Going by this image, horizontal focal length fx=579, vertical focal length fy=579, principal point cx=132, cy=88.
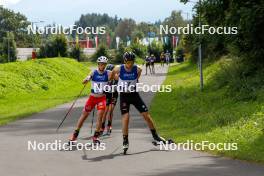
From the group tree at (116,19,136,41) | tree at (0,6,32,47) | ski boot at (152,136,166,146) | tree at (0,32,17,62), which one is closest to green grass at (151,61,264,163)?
ski boot at (152,136,166,146)

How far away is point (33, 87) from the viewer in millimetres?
34156

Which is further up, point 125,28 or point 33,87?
point 125,28

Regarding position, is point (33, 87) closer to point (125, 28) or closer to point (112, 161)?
point (112, 161)

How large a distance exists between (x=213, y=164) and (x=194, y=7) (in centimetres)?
1634

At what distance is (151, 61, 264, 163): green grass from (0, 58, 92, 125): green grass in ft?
18.0

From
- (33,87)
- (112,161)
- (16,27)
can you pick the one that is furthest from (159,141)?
(16,27)

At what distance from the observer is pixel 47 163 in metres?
10.8

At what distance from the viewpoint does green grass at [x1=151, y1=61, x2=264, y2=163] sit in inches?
481

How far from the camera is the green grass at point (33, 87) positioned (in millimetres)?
24805

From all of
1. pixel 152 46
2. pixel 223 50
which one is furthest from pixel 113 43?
pixel 223 50

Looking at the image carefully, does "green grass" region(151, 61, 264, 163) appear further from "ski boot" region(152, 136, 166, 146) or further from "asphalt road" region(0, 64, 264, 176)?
"ski boot" region(152, 136, 166, 146)

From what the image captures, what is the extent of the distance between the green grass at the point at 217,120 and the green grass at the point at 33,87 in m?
5.49

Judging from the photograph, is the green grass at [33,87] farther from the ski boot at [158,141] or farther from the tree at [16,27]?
the tree at [16,27]

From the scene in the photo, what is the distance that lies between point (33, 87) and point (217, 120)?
65.8 ft
